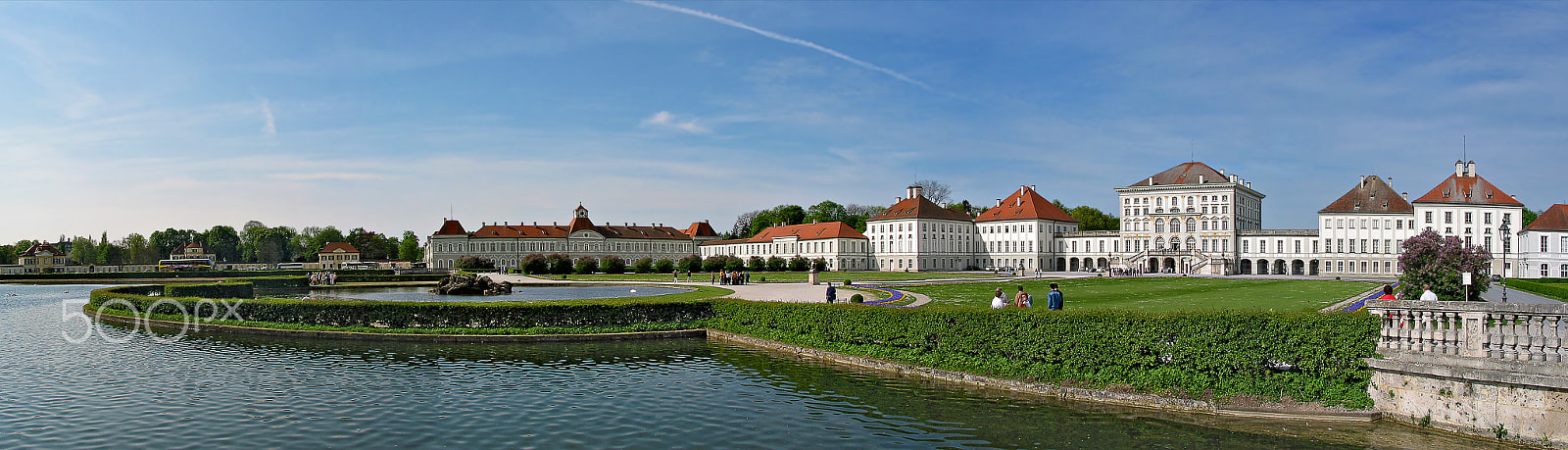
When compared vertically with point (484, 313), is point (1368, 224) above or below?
above

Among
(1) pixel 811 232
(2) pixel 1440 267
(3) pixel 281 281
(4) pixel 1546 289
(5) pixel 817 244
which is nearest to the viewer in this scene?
(2) pixel 1440 267

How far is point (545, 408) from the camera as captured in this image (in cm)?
1424

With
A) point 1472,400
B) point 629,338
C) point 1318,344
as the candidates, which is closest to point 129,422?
point 629,338

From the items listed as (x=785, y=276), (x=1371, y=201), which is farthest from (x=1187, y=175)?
(x=785, y=276)

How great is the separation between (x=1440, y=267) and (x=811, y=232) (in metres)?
85.2

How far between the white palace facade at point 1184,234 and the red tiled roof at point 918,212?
0.60 ft

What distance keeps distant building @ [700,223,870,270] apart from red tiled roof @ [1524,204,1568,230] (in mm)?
65256

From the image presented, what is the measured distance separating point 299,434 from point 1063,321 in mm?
12436

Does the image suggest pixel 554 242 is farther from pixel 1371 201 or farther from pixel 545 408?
pixel 545 408

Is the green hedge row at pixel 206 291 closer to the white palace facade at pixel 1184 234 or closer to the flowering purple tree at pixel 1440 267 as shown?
the flowering purple tree at pixel 1440 267

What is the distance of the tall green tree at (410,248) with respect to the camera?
6422 inches

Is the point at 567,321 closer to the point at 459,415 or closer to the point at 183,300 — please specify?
the point at 459,415

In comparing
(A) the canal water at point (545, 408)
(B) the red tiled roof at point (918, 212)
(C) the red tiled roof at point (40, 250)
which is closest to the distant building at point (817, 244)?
(B) the red tiled roof at point (918, 212)

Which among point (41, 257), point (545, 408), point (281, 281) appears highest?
point (41, 257)
